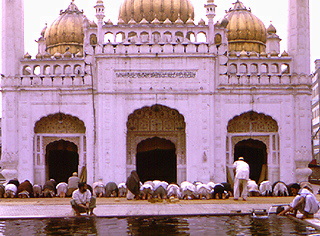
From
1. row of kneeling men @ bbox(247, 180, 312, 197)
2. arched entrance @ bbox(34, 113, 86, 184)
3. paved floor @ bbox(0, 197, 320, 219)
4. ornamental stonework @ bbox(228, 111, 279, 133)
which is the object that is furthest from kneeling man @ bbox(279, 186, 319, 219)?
arched entrance @ bbox(34, 113, 86, 184)

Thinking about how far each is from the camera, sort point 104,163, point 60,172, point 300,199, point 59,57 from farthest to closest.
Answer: point 60,172, point 59,57, point 104,163, point 300,199

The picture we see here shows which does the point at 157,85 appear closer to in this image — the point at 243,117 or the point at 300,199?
the point at 243,117

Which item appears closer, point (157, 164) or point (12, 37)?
point (12, 37)

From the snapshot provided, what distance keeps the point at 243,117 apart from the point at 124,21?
6.14 metres

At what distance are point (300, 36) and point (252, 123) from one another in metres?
3.57

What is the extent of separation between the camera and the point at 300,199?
11.5 meters

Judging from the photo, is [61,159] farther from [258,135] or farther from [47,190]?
[258,135]

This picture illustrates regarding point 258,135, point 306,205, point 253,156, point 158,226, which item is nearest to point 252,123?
point 258,135

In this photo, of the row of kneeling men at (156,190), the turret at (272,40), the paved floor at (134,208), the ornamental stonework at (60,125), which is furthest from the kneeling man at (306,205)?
the turret at (272,40)

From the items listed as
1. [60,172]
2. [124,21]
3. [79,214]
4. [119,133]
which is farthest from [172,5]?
[79,214]

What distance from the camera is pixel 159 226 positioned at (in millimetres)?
10836

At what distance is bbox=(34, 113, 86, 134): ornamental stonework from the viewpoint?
74.5 feet

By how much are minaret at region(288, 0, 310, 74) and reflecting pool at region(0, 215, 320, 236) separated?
11298 millimetres

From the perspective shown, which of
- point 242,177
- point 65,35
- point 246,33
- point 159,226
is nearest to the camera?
point 159,226
